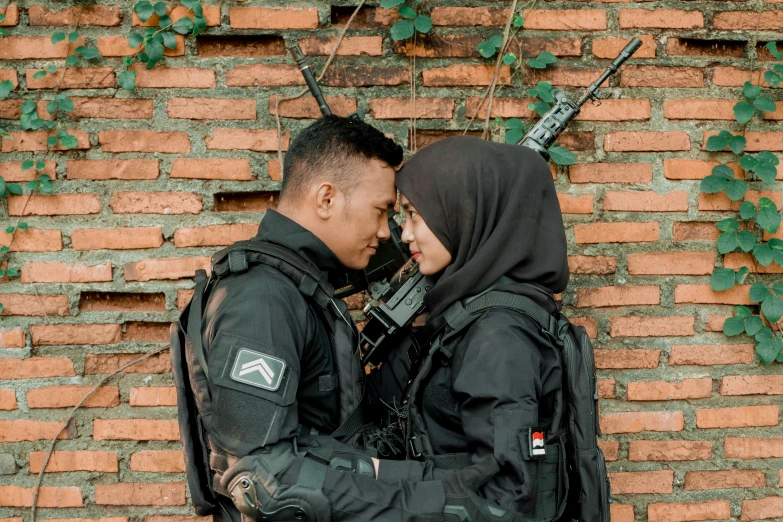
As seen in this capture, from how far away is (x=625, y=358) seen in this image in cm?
260

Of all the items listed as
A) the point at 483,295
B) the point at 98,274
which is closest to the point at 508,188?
the point at 483,295

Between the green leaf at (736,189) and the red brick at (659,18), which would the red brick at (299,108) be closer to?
the red brick at (659,18)

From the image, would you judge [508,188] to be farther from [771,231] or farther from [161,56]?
[161,56]

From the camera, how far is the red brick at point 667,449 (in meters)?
2.62

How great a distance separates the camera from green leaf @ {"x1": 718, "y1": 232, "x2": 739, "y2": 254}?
2.54m

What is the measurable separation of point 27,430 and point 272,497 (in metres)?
1.43

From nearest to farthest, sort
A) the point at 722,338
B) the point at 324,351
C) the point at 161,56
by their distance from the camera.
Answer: the point at 324,351, the point at 161,56, the point at 722,338

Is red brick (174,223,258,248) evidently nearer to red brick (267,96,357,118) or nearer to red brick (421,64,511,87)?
red brick (267,96,357,118)

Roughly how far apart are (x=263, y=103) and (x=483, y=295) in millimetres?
1183

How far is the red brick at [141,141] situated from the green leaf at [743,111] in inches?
80.4

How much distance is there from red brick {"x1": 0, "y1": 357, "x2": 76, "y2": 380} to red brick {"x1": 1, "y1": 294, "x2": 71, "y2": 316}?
0.17 meters

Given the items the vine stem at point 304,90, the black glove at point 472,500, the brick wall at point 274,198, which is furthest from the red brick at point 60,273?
the black glove at point 472,500

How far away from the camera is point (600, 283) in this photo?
260cm

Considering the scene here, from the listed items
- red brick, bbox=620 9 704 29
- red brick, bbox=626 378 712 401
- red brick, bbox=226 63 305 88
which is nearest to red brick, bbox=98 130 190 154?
red brick, bbox=226 63 305 88
